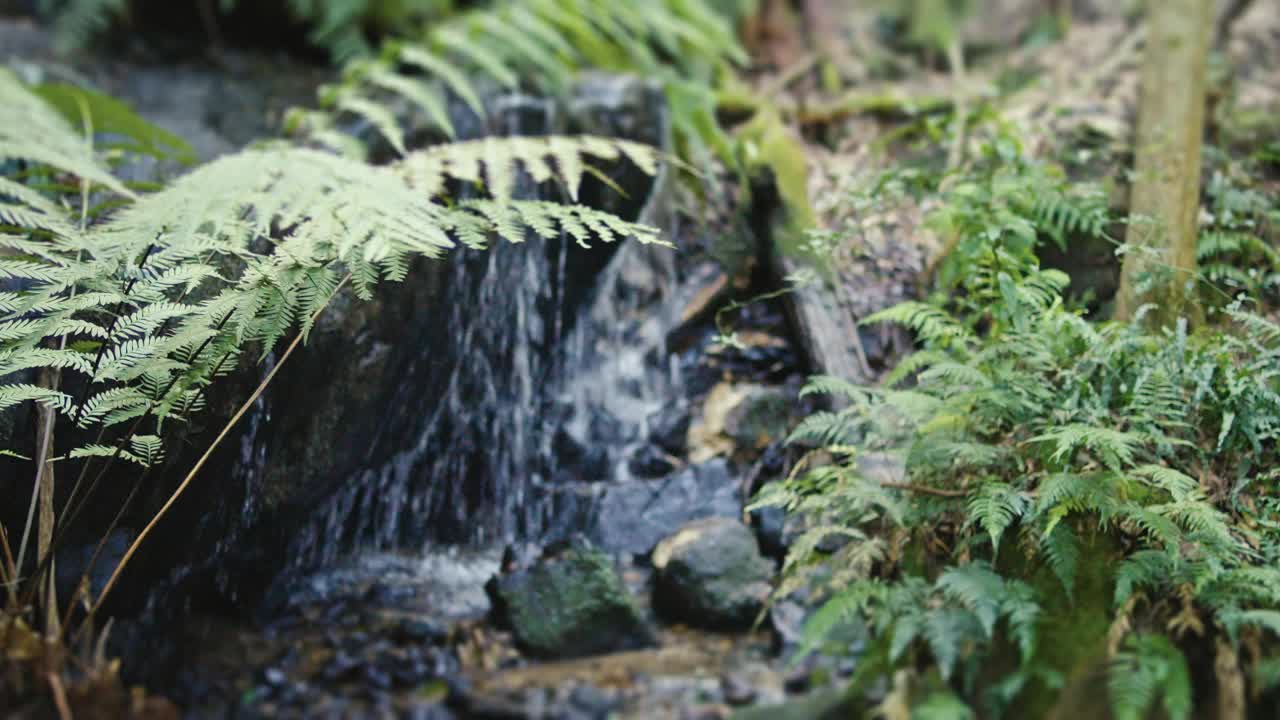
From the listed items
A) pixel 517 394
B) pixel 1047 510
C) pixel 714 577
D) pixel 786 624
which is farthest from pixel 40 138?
pixel 1047 510

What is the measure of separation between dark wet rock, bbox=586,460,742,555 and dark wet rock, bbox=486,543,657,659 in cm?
53

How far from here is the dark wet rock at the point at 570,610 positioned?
2.45m

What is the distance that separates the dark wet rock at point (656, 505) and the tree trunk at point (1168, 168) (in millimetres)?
1650

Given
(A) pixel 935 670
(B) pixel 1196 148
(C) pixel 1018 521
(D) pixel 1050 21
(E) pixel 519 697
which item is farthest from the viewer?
(D) pixel 1050 21

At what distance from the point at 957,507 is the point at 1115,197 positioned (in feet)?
7.13

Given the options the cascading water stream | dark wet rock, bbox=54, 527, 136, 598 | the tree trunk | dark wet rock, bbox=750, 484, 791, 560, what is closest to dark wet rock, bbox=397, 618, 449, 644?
the cascading water stream

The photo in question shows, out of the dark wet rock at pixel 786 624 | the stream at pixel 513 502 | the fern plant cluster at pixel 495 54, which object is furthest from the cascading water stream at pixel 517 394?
the dark wet rock at pixel 786 624

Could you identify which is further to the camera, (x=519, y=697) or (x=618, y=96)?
(x=618, y=96)

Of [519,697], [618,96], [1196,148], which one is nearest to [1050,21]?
[1196,148]

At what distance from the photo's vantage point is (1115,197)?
377 centimetres

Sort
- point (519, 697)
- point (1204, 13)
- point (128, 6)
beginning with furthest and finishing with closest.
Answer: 1. point (128, 6)
2. point (1204, 13)
3. point (519, 697)

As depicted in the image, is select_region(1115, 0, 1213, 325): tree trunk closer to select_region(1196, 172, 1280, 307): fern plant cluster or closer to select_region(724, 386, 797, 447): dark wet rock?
select_region(1196, 172, 1280, 307): fern plant cluster

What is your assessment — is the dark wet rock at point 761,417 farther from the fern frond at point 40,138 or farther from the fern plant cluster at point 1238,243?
the fern frond at point 40,138

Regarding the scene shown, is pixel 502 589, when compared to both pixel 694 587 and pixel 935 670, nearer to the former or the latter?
pixel 694 587
